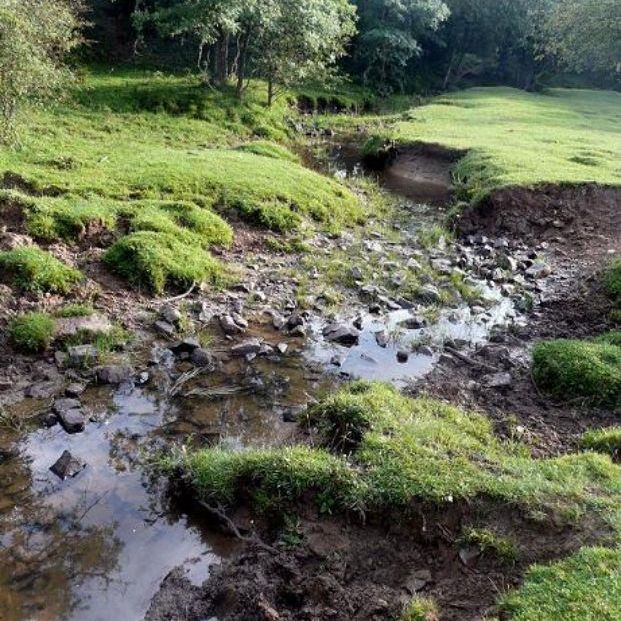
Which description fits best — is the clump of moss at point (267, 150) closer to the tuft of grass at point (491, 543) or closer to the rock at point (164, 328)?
the rock at point (164, 328)

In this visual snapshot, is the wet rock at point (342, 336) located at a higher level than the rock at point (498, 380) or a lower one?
lower

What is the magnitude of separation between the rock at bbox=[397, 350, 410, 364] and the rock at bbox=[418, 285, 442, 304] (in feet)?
9.10

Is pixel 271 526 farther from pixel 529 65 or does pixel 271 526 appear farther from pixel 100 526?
pixel 529 65

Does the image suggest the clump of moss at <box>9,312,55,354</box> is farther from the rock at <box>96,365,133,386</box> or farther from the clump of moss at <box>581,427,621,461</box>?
the clump of moss at <box>581,427,621,461</box>

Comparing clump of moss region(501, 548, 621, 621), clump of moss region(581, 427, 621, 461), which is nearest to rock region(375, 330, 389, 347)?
clump of moss region(581, 427, 621, 461)

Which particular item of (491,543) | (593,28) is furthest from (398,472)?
(593,28)

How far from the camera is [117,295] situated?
12.3 metres

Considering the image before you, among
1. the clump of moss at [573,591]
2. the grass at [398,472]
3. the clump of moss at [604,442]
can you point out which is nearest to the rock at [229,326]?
the grass at [398,472]

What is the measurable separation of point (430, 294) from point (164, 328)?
19.7 feet

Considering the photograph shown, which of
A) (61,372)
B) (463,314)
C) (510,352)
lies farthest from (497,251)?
(61,372)

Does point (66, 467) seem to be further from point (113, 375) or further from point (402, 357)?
point (402, 357)

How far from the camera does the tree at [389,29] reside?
51312 mm

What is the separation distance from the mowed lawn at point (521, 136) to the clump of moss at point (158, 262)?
1101 cm

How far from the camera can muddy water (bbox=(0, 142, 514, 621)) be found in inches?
248
